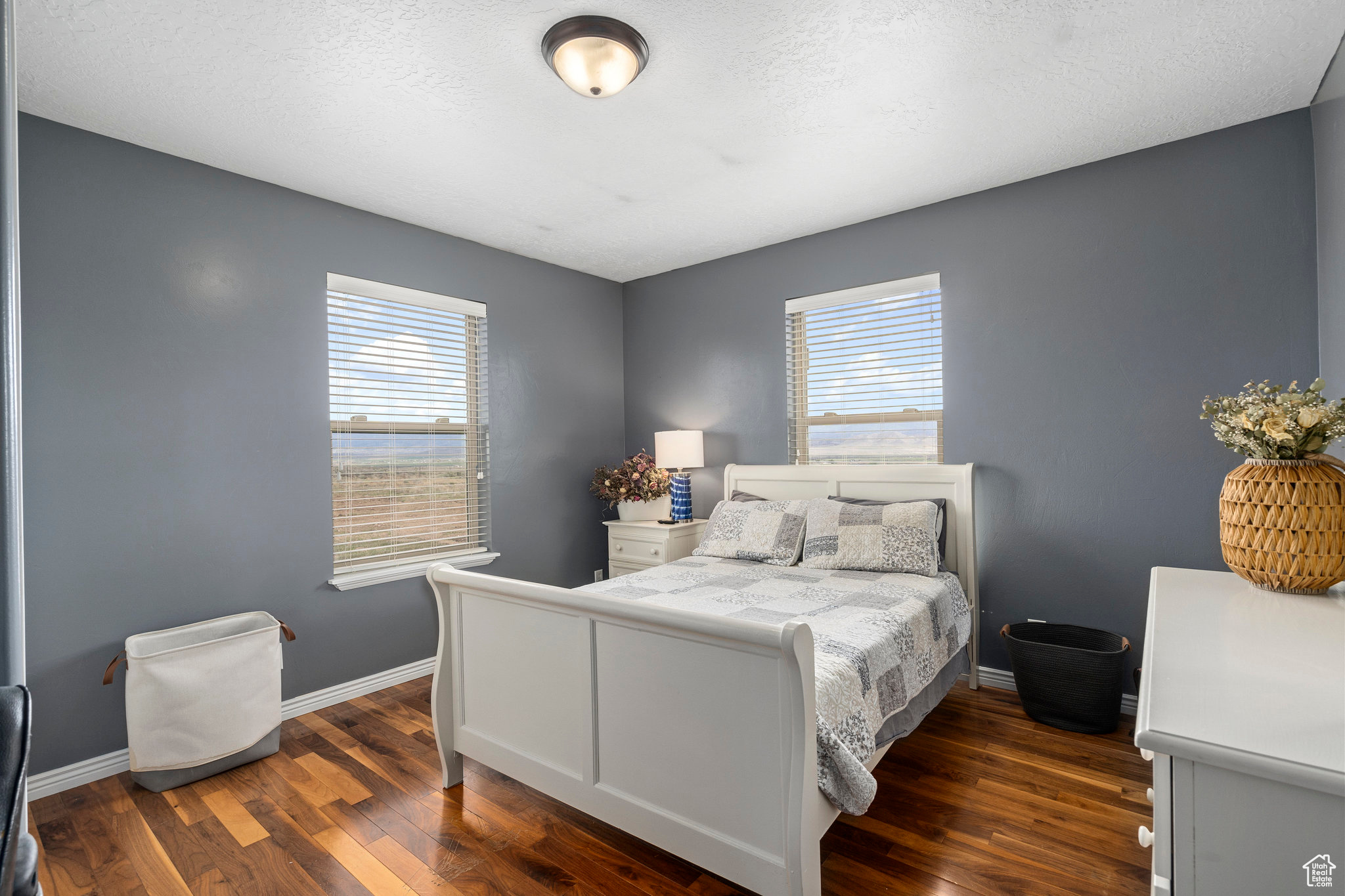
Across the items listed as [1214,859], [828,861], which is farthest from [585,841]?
[1214,859]

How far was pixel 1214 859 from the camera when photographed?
0.73 m

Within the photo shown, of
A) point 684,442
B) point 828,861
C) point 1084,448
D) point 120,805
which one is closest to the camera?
point 828,861

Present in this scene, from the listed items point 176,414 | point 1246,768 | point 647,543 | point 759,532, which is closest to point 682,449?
point 647,543

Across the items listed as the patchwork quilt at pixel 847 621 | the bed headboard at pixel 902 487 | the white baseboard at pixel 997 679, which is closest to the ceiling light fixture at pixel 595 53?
the patchwork quilt at pixel 847 621

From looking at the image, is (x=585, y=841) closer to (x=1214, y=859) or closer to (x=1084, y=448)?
(x=1214, y=859)

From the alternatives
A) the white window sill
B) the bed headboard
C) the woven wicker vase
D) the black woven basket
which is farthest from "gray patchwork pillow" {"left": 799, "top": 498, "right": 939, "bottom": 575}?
the white window sill

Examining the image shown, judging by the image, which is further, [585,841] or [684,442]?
[684,442]

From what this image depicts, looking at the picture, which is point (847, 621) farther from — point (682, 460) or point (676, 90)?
point (682, 460)

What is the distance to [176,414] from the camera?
8.52 ft

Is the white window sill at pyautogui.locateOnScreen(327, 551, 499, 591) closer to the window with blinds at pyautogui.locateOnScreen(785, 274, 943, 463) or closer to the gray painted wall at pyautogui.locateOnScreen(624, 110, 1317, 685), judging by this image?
the window with blinds at pyautogui.locateOnScreen(785, 274, 943, 463)

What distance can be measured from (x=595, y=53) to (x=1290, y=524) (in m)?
2.20

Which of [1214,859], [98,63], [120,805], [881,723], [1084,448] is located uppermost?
[98,63]

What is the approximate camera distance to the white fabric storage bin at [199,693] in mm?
2283

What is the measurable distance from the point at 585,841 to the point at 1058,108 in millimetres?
3096
